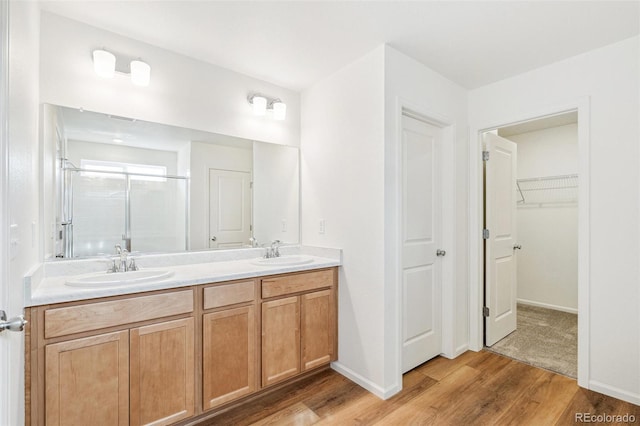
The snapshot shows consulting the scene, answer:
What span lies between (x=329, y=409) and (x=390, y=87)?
218 centimetres

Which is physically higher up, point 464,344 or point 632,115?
point 632,115

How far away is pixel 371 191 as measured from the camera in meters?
2.25

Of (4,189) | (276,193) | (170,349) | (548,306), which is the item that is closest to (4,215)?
(4,189)

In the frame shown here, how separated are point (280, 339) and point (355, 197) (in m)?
1.15

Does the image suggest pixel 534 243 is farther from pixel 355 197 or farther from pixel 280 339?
pixel 280 339

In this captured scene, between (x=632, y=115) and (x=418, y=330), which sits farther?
(x=418, y=330)

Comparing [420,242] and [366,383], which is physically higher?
[420,242]

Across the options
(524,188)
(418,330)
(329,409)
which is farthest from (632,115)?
(329,409)

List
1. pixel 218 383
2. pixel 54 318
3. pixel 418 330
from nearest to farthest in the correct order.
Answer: pixel 54 318, pixel 218 383, pixel 418 330

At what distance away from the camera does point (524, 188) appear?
4.24 metres

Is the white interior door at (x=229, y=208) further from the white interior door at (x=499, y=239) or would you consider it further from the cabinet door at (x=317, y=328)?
the white interior door at (x=499, y=239)

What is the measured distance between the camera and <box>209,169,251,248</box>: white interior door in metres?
2.46

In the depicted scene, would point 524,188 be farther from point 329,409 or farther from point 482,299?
point 329,409

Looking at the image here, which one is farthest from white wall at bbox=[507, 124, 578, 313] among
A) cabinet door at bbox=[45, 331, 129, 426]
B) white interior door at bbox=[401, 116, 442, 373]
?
cabinet door at bbox=[45, 331, 129, 426]
